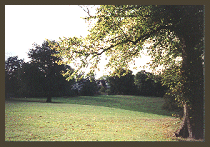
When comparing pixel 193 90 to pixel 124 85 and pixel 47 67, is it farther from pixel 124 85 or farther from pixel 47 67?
pixel 47 67

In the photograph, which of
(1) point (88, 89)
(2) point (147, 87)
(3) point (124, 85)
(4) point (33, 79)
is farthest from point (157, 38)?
(1) point (88, 89)

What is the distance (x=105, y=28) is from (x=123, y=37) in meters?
1.05

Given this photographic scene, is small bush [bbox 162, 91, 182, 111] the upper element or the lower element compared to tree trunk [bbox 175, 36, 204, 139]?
lower

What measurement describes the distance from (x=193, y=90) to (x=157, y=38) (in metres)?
3.33

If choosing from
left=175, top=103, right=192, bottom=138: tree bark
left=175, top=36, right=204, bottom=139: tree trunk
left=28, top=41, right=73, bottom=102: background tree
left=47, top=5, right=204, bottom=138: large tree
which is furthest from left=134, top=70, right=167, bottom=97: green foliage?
left=28, top=41, right=73, bottom=102: background tree

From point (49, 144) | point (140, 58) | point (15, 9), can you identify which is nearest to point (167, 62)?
point (140, 58)

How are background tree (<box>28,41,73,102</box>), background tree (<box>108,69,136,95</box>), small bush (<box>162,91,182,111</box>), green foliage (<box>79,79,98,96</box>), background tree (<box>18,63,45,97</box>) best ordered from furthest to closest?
green foliage (<box>79,79,98,96</box>), background tree (<box>28,41,73,102</box>), background tree (<box>18,63,45,97</box>), background tree (<box>108,69,136,95</box>), small bush (<box>162,91,182,111</box>)

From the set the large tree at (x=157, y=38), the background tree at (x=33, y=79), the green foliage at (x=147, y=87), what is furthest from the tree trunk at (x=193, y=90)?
the background tree at (x=33, y=79)

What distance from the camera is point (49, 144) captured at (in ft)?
23.5

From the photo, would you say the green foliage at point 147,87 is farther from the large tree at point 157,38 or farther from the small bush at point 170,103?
the large tree at point 157,38

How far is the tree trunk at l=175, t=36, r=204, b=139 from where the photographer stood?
807cm

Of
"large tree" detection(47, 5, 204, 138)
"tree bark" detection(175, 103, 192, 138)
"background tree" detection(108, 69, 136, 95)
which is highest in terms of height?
"large tree" detection(47, 5, 204, 138)

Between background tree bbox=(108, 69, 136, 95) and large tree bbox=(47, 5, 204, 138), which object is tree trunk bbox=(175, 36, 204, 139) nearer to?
large tree bbox=(47, 5, 204, 138)

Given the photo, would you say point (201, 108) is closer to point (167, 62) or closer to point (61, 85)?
point (167, 62)
